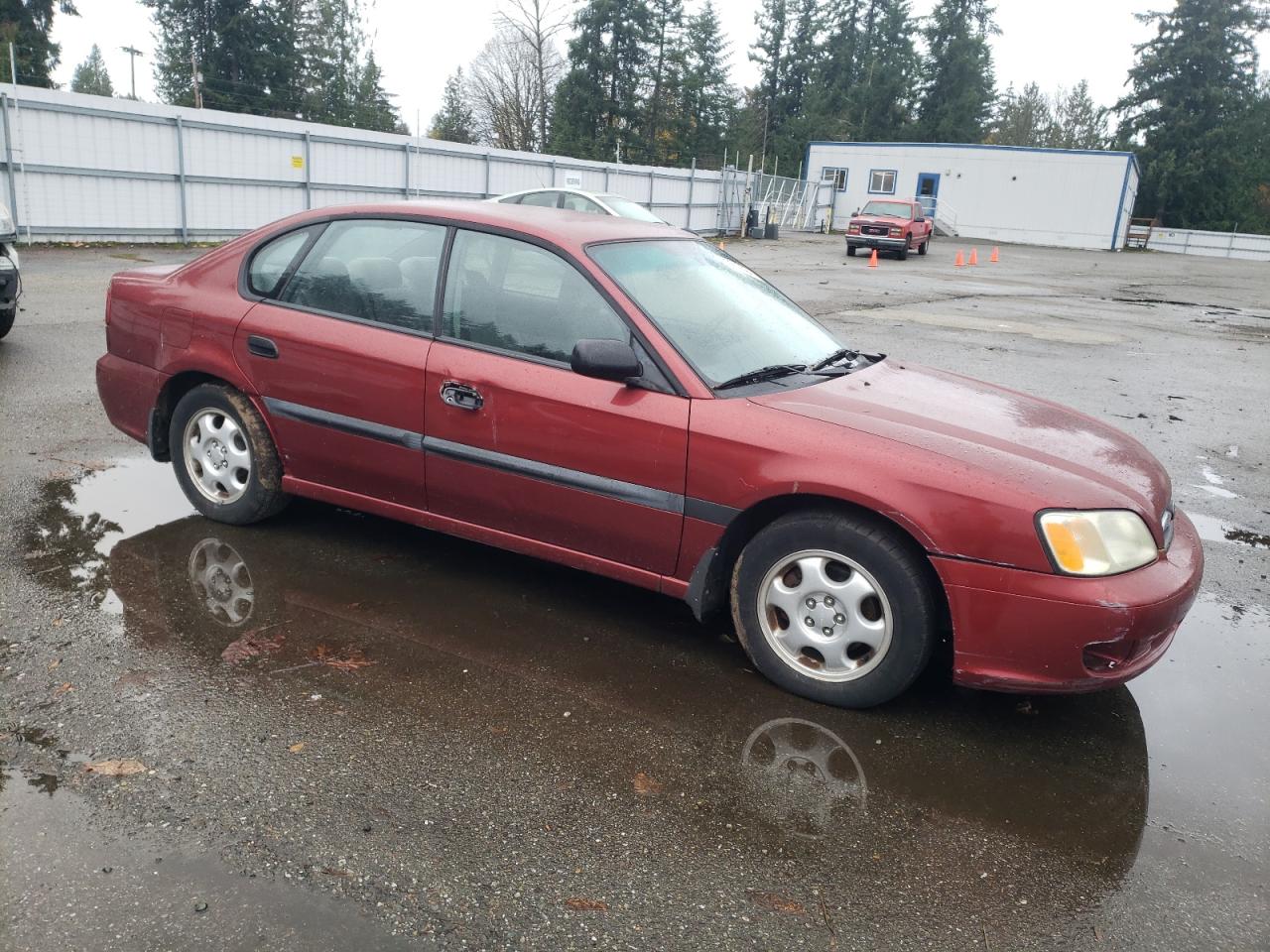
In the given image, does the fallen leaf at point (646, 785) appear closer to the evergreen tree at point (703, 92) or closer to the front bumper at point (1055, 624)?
the front bumper at point (1055, 624)

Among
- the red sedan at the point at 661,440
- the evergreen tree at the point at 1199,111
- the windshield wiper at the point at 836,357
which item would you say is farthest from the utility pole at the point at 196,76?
the evergreen tree at the point at 1199,111

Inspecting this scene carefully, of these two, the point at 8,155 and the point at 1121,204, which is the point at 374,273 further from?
the point at 1121,204

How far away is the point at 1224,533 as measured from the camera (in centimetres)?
559

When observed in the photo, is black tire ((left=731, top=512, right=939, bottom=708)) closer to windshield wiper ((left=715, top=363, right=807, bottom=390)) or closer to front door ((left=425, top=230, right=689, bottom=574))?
front door ((left=425, top=230, right=689, bottom=574))

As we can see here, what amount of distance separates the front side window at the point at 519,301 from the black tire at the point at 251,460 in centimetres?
110

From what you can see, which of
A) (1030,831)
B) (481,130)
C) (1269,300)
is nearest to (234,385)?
(1030,831)

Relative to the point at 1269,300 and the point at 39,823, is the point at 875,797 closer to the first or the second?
the point at 39,823

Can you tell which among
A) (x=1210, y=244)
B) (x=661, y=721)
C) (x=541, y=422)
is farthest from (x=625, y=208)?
(x=1210, y=244)

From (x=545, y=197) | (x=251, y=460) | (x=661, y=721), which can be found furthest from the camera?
(x=545, y=197)

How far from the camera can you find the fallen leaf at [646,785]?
291 cm

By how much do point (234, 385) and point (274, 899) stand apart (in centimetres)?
272

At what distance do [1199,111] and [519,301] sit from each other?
67926mm

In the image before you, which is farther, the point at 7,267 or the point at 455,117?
the point at 455,117

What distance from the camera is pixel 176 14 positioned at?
157 ft
